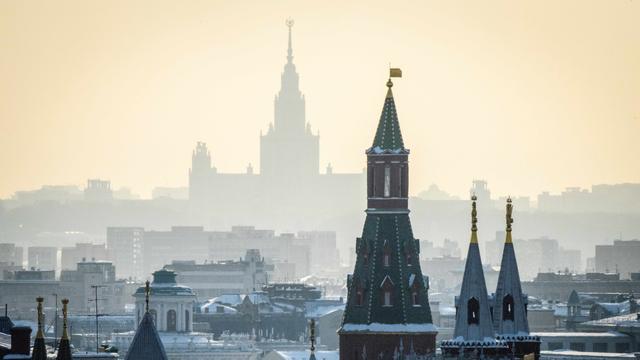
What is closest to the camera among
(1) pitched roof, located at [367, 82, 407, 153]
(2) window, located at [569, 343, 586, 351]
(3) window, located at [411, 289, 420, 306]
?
(3) window, located at [411, 289, 420, 306]

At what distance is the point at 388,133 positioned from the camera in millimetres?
95125

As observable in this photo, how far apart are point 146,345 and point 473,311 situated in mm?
8438

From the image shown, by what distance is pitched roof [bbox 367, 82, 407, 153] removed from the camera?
3733 inches

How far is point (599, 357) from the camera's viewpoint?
384 ft

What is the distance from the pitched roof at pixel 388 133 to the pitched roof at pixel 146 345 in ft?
34.2

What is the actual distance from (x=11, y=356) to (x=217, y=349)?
96.2m

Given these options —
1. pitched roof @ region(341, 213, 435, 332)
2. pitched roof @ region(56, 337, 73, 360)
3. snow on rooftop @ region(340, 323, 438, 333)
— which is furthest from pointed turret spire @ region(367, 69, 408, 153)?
pitched roof @ region(56, 337, 73, 360)

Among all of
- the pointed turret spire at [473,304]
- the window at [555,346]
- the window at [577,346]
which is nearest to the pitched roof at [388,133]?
the pointed turret spire at [473,304]

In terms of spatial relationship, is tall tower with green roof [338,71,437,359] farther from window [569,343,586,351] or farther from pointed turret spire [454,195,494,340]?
window [569,343,586,351]

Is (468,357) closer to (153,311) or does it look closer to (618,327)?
(618,327)

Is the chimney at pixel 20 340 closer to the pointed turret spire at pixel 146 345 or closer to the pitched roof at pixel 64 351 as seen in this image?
the pitched roof at pixel 64 351

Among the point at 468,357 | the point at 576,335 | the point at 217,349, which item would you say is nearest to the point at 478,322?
the point at 468,357

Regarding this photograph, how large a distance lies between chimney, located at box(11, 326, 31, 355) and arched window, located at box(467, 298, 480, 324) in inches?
491

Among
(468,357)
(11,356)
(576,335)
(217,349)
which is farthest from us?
(217,349)
